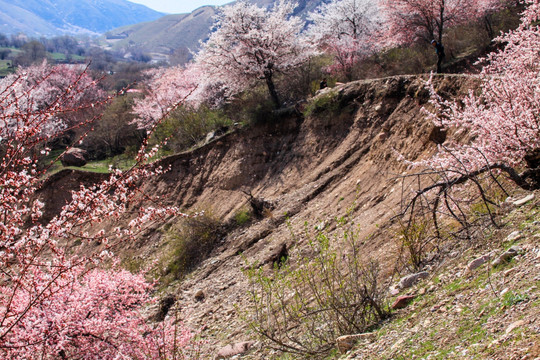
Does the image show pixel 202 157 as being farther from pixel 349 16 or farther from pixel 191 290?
pixel 349 16

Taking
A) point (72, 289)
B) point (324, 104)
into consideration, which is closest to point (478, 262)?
point (72, 289)

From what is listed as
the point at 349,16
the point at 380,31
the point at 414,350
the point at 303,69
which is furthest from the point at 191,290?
the point at 349,16

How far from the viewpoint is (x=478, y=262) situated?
4316 mm

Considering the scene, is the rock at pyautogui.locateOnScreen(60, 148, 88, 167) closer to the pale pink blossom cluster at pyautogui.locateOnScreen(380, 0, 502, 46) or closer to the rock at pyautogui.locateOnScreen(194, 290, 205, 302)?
the rock at pyautogui.locateOnScreen(194, 290, 205, 302)

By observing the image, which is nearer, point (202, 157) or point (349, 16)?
point (202, 157)

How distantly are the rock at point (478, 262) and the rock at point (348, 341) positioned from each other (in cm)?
125

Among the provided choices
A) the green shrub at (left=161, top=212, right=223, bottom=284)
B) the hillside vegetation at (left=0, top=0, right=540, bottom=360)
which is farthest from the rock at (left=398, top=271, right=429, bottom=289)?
the green shrub at (left=161, top=212, right=223, bottom=284)

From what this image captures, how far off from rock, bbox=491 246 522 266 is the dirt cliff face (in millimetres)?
2803

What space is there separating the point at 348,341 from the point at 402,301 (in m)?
0.88

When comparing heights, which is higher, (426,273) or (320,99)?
(320,99)

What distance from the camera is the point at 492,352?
2645mm

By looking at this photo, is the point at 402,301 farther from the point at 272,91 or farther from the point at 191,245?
the point at 272,91

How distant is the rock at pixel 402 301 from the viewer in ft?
15.4

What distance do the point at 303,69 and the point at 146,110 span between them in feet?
46.7
